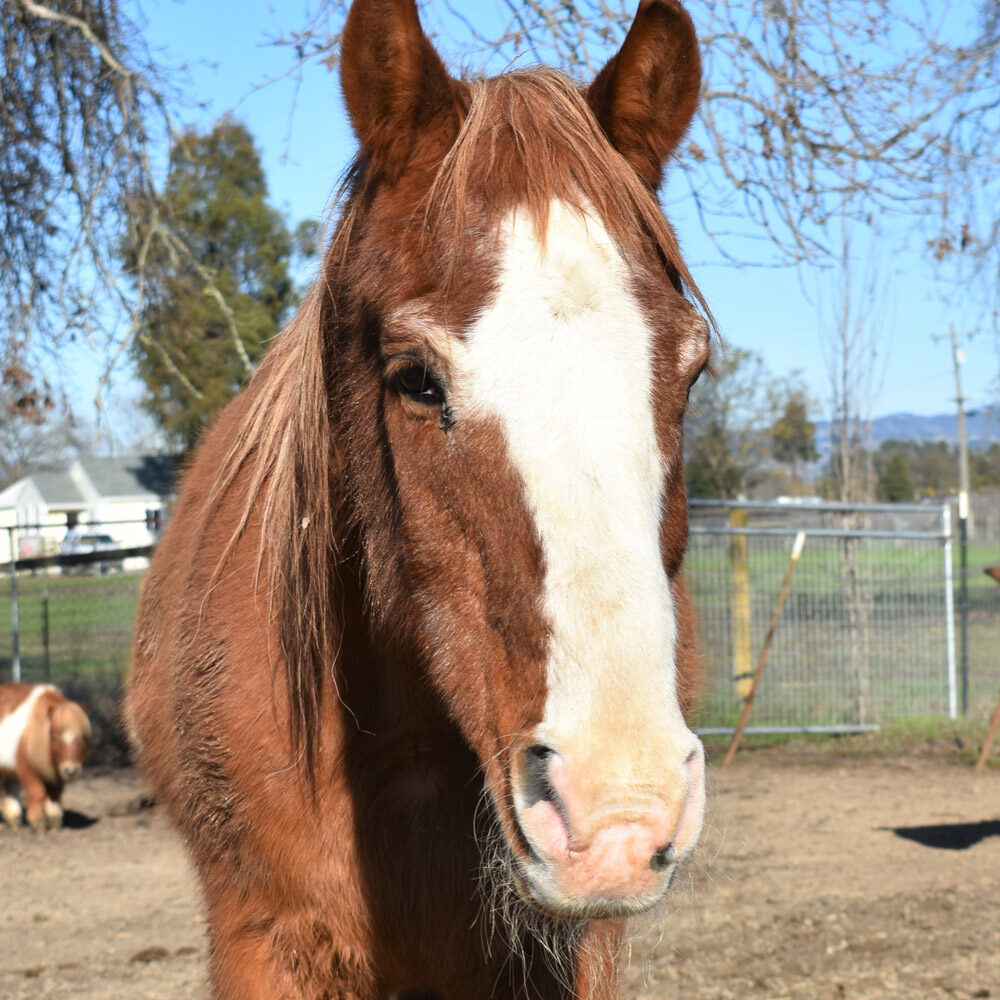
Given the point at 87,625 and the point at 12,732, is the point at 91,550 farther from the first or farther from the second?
the point at 12,732

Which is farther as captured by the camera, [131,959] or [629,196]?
[131,959]

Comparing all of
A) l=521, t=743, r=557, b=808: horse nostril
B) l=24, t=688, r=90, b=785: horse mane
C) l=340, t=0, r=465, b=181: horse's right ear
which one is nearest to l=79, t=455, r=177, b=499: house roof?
l=24, t=688, r=90, b=785: horse mane

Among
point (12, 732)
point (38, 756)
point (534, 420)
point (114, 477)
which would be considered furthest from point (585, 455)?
point (114, 477)

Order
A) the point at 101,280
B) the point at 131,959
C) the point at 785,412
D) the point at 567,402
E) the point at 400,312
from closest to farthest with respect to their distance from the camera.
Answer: the point at 567,402 < the point at 400,312 < the point at 131,959 < the point at 101,280 < the point at 785,412

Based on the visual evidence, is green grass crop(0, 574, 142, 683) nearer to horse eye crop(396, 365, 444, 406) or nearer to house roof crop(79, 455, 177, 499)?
horse eye crop(396, 365, 444, 406)

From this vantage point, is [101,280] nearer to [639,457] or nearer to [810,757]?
[639,457]

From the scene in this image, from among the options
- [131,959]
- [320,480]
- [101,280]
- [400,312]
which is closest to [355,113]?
[400,312]

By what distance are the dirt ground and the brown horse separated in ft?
3.55

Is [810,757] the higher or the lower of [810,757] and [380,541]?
the lower

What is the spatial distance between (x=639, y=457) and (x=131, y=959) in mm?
4169

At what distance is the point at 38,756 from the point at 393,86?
636cm

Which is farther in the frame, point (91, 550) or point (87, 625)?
point (91, 550)

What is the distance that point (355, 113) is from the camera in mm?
1835

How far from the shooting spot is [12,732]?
7.02 m
